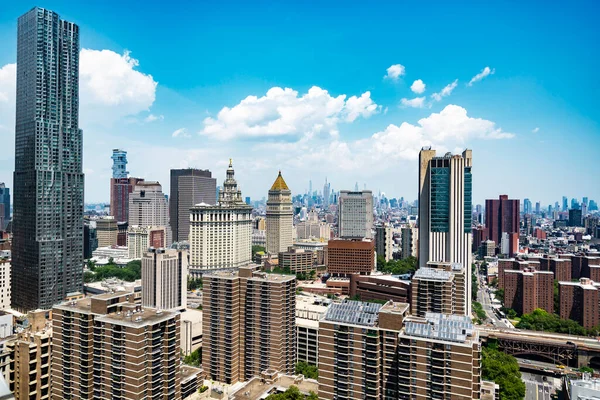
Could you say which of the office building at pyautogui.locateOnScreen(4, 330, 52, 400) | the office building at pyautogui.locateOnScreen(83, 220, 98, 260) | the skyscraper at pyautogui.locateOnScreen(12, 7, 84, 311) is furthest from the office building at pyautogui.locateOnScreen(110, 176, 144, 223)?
the office building at pyautogui.locateOnScreen(4, 330, 52, 400)

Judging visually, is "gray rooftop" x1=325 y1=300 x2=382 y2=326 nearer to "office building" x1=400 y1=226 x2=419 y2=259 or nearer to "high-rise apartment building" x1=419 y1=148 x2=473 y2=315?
"high-rise apartment building" x1=419 y1=148 x2=473 y2=315

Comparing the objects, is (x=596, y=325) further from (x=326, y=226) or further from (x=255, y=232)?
(x=255, y=232)

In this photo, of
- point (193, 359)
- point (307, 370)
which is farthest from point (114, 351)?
point (307, 370)

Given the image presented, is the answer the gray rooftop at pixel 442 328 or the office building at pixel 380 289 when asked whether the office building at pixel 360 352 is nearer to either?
the gray rooftop at pixel 442 328

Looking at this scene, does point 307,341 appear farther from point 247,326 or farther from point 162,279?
point 162,279

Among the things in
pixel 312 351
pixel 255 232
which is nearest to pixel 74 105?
pixel 312 351

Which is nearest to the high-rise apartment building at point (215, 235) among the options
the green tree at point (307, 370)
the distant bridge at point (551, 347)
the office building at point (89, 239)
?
the office building at point (89, 239)
